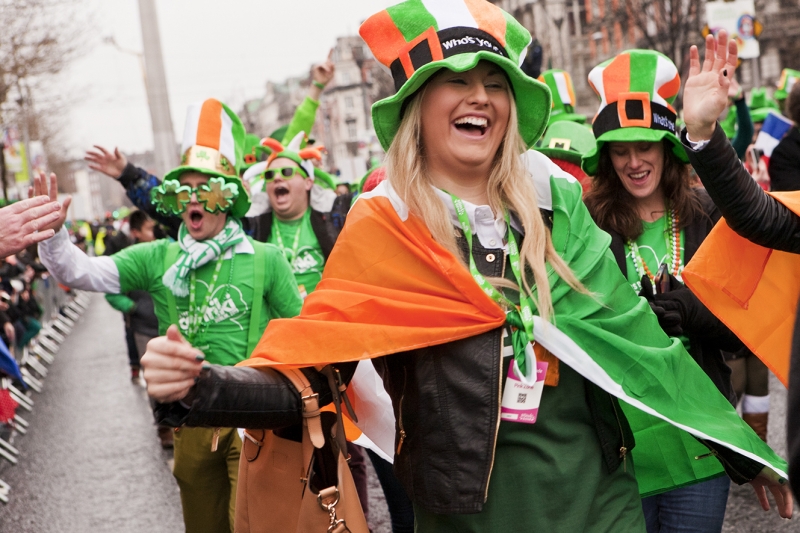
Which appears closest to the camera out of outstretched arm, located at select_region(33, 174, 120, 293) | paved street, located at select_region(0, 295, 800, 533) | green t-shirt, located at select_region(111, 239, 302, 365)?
outstretched arm, located at select_region(33, 174, 120, 293)

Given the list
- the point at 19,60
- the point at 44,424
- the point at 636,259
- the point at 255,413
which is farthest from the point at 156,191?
the point at 19,60

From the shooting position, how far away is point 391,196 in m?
2.62

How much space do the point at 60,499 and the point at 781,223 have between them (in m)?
6.36

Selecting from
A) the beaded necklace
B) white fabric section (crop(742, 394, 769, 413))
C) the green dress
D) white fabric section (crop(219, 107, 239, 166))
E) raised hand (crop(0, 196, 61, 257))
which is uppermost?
white fabric section (crop(219, 107, 239, 166))

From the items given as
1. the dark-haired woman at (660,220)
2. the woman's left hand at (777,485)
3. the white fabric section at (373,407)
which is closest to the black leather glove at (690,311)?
the dark-haired woman at (660,220)

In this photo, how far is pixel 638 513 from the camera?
2648 millimetres

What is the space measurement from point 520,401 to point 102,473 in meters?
6.49

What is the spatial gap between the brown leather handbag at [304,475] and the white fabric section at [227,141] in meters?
2.64

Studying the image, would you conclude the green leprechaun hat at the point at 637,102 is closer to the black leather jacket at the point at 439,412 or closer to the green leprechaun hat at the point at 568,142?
the green leprechaun hat at the point at 568,142

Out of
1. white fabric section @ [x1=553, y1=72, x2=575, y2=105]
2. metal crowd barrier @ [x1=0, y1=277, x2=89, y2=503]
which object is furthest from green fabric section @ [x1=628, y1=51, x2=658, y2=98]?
metal crowd barrier @ [x1=0, y1=277, x2=89, y2=503]

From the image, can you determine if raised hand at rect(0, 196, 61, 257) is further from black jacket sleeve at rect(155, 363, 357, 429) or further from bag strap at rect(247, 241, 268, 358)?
black jacket sleeve at rect(155, 363, 357, 429)

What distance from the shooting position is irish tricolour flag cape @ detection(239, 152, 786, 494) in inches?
96.8

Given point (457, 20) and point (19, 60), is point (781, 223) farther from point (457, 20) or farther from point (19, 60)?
point (19, 60)

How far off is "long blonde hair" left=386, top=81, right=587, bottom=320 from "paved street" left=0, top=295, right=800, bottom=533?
349 cm
